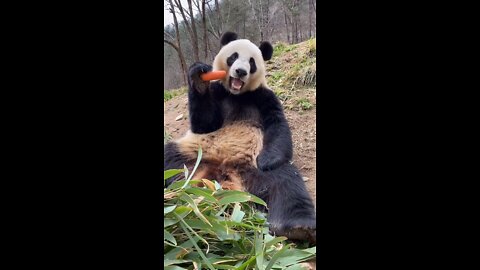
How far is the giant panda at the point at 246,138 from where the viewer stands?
48.1 inches

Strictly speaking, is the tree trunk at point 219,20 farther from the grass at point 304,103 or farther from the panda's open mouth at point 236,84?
the panda's open mouth at point 236,84

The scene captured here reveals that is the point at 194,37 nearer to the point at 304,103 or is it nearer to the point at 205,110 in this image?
the point at 304,103

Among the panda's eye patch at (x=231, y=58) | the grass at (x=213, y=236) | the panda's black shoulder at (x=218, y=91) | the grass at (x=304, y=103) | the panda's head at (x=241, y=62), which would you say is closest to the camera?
the grass at (x=213, y=236)

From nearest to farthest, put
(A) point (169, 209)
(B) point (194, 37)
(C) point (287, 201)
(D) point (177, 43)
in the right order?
(A) point (169, 209) → (D) point (177, 43) → (B) point (194, 37) → (C) point (287, 201)

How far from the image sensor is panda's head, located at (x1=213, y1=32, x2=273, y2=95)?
1.21 metres

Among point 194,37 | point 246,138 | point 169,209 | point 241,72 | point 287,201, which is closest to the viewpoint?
point 169,209

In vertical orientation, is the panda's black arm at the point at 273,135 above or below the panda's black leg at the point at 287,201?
above

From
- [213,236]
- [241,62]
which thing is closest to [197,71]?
[241,62]

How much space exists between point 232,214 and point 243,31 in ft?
1.78

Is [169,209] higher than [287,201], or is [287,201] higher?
[169,209]

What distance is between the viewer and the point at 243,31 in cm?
116

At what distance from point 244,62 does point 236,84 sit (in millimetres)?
175

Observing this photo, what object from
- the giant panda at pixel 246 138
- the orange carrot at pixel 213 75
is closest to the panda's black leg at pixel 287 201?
the giant panda at pixel 246 138

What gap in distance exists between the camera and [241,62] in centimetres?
147
